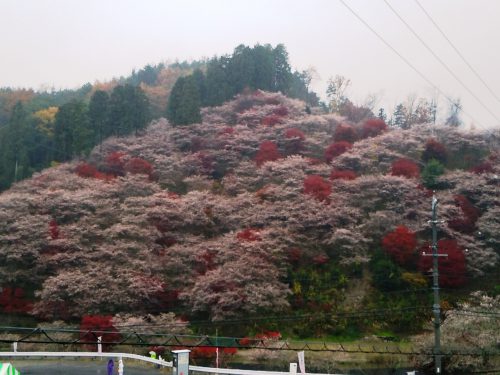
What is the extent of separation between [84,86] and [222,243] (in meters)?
47.5

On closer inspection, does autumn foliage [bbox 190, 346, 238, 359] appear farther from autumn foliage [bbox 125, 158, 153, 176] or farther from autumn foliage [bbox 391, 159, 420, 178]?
autumn foliage [bbox 125, 158, 153, 176]

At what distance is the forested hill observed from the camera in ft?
134

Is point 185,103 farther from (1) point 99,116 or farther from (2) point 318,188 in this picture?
(2) point 318,188

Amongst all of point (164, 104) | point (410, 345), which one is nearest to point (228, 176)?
point (410, 345)

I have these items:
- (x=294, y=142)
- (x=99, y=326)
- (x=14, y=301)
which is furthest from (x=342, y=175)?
(x=14, y=301)

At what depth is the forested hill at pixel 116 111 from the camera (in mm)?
40938

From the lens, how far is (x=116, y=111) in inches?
1676

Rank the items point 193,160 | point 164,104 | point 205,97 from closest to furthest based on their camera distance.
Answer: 1. point 193,160
2. point 205,97
3. point 164,104

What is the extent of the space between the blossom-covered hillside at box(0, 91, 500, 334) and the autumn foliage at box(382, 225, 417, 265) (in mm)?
77

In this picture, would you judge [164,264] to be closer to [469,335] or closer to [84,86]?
[469,335]

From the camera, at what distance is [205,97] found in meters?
45.6

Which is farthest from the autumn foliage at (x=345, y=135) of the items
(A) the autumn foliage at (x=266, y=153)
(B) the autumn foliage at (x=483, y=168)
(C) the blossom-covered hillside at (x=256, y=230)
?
(B) the autumn foliage at (x=483, y=168)

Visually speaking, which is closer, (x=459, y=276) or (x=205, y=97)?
(x=459, y=276)

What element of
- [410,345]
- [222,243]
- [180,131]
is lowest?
[410,345]
